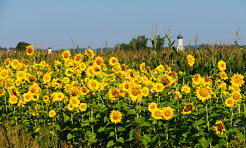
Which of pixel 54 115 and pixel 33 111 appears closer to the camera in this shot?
pixel 54 115

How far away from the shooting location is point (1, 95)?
5.82 meters

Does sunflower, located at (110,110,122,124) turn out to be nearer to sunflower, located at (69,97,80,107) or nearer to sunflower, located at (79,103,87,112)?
sunflower, located at (79,103,87,112)

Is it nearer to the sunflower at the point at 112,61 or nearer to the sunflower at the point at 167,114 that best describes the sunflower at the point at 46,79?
the sunflower at the point at 112,61

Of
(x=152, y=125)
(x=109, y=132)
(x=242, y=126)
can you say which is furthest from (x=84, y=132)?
(x=242, y=126)

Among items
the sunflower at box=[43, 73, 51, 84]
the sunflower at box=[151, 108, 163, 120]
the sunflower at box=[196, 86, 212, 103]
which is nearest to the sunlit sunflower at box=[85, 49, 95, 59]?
the sunflower at box=[43, 73, 51, 84]

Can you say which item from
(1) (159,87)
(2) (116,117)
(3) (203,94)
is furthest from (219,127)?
(2) (116,117)

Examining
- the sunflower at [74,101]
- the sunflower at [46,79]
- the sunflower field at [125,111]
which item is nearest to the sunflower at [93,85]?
the sunflower field at [125,111]

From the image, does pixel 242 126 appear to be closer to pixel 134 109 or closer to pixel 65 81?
pixel 134 109

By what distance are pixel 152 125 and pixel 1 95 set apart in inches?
132

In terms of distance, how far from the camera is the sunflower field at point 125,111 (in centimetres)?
366

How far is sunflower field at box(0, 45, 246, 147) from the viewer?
3.66m

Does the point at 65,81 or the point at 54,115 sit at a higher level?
the point at 65,81

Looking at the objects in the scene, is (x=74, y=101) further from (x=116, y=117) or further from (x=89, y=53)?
(x=89, y=53)

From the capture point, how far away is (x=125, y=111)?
4.15 meters
